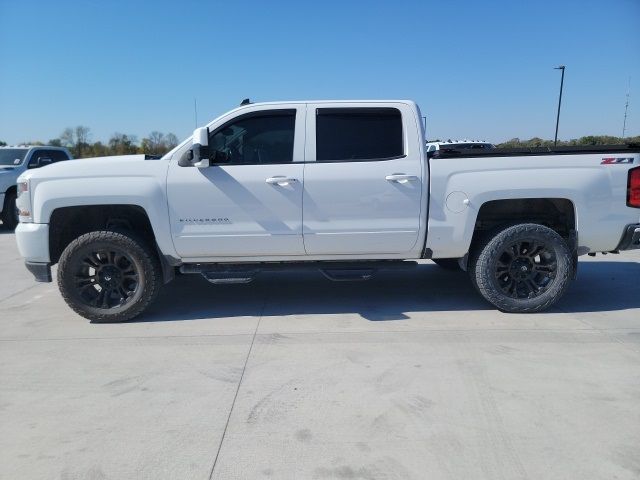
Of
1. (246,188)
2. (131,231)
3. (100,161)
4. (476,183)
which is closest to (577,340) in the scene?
(476,183)

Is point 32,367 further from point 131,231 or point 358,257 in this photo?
point 358,257

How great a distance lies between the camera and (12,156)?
42.9ft

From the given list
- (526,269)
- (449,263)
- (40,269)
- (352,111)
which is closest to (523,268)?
(526,269)

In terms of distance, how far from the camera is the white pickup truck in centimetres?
488

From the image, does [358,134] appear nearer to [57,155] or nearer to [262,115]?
[262,115]

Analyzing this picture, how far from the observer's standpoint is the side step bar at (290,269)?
16.6ft

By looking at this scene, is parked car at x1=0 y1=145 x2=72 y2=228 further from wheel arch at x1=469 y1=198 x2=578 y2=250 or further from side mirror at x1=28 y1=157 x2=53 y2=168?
wheel arch at x1=469 y1=198 x2=578 y2=250

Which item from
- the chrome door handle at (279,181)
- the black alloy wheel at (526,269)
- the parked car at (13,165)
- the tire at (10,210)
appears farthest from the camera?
A: the tire at (10,210)

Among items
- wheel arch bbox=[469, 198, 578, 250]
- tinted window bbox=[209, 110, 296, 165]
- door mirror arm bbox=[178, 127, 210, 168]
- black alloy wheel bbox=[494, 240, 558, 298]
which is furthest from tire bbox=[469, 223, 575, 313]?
door mirror arm bbox=[178, 127, 210, 168]

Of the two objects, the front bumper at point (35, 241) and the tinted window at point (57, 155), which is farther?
the tinted window at point (57, 155)

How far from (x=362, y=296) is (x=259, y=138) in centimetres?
218

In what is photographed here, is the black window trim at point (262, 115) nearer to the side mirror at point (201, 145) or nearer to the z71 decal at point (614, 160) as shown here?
the side mirror at point (201, 145)

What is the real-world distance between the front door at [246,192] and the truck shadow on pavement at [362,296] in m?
0.76

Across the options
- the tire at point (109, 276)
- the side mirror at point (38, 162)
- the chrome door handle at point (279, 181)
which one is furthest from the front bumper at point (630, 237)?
the side mirror at point (38, 162)
